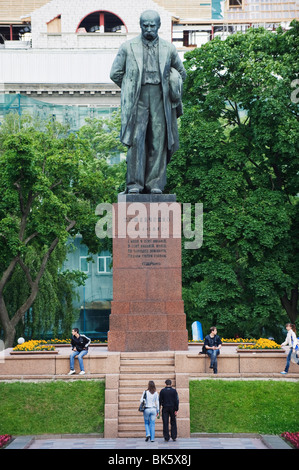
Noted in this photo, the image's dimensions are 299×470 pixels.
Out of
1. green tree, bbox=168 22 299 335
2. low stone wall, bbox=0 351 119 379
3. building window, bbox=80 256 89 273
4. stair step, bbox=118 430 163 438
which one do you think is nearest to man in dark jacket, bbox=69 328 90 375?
low stone wall, bbox=0 351 119 379

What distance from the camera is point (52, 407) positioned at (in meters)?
18.7

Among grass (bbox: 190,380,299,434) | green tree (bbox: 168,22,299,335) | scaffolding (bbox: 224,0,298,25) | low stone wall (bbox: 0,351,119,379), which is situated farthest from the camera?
scaffolding (bbox: 224,0,298,25)

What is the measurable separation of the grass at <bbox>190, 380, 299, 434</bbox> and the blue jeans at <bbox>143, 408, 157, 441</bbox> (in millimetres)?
1505

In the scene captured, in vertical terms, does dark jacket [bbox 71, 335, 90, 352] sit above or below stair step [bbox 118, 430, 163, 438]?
above

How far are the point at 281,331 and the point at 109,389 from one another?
17.9m

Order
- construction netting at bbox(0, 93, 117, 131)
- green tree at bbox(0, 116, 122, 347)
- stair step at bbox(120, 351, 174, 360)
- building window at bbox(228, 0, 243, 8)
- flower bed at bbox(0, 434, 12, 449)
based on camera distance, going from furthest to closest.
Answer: building window at bbox(228, 0, 243, 8) < construction netting at bbox(0, 93, 117, 131) < green tree at bbox(0, 116, 122, 347) < stair step at bbox(120, 351, 174, 360) < flower bed at bbox(0, 434, 12, 449)

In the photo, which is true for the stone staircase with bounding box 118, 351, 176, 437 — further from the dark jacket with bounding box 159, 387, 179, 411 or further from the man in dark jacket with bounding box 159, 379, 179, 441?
the dark jacket with bounding box 159, 387, 179, 411

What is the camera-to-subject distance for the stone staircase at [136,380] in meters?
18.0

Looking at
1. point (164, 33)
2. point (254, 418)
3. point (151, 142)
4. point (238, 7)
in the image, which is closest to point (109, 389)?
point (254, 418)

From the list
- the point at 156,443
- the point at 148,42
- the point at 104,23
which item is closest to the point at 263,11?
the point at 104,23

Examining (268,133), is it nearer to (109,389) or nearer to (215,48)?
(215,48)

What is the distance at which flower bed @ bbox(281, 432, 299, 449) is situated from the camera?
1616 cm

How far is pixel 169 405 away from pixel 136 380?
221 cm

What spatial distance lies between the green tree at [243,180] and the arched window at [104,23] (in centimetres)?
3196
